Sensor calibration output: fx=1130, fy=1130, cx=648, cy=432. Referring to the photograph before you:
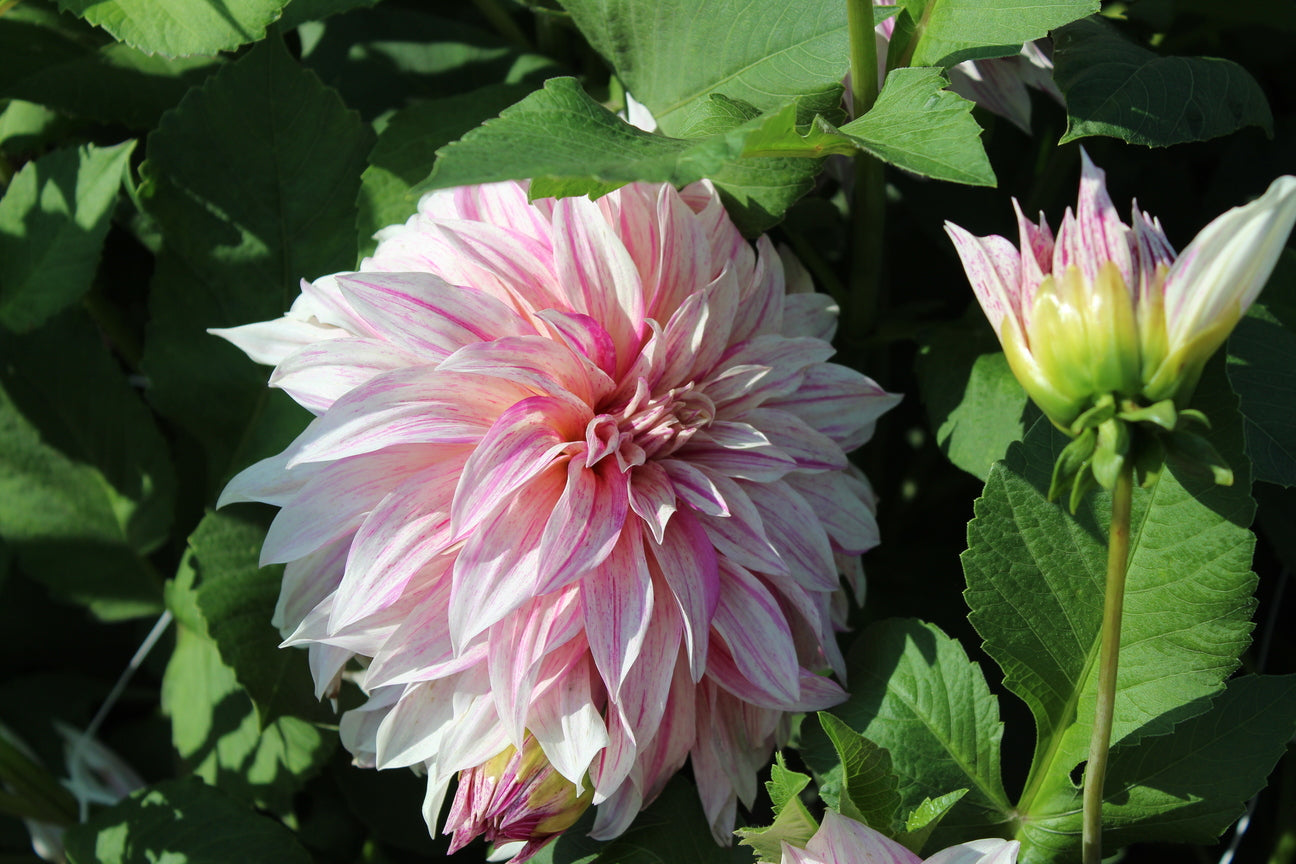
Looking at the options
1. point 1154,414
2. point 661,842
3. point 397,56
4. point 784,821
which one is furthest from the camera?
point 397,56

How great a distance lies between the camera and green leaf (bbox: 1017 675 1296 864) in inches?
18.7

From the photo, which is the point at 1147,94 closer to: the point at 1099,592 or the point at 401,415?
the point at 1099,592

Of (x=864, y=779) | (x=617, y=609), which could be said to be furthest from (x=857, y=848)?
(x=617, y=609)

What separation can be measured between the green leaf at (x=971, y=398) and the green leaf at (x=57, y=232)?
47 centimetres

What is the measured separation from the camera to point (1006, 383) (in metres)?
0.55

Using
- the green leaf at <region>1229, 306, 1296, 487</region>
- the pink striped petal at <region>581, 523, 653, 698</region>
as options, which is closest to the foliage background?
the green leaf at <region>1229, 306, 1296, 487</region>

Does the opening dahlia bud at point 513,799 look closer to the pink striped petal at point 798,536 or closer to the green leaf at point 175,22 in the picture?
the pink striped petal at point 798,536

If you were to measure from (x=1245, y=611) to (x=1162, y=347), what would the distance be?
171mm

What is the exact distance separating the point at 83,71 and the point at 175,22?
17cm

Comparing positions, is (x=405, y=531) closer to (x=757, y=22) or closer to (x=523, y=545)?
(x=523, y=545)

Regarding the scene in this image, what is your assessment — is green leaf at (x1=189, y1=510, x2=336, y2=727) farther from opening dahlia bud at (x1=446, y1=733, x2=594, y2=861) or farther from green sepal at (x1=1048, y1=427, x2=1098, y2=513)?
green sepal at (x1=1048, y1=427, x2=1098, y2=513)

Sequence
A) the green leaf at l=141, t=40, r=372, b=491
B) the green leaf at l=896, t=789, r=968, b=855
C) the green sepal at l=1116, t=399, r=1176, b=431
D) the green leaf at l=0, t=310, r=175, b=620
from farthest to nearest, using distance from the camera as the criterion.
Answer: the green leaf at l=0, t=310, r=175, b=620, the green leaf at l=141, t=40, r=372, b=491, the green leaf at l=896, t=789, r=968, b=855, the green sepal at l=1116, t=399, r=1176, b=431

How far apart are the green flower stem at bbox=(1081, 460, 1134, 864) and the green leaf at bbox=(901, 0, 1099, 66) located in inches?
8.1

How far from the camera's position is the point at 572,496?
463 mm
